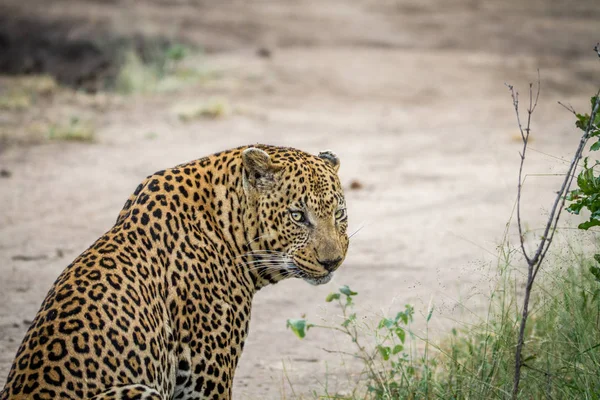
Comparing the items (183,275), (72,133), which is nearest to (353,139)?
(72,133)

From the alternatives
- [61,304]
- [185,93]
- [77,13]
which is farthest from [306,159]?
[77,13]

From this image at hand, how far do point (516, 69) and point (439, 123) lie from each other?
4169 mm

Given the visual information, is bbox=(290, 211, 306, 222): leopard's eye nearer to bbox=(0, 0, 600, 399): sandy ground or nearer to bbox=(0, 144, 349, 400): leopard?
bbox=(0, 144, 349, 400): leopard

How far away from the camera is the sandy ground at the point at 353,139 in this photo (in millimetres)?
7965

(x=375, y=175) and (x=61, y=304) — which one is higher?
(x=61, y=304)

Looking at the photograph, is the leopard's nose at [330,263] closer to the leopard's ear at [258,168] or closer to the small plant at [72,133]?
the leopard's ear at [258,168]

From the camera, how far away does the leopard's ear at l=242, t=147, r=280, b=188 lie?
5.08 metres

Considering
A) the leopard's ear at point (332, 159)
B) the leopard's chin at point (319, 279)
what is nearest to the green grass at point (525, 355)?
the leopard's chin at point (319, 279)

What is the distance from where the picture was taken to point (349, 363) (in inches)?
268

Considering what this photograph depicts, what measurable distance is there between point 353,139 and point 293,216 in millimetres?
9101

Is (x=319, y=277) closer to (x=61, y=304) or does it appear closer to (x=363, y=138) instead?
(x=61, y=304)

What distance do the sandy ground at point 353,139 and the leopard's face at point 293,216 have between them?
0.66 m

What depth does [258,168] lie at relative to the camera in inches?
201

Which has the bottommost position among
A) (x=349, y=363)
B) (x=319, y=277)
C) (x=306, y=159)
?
(x=349, y=363)
